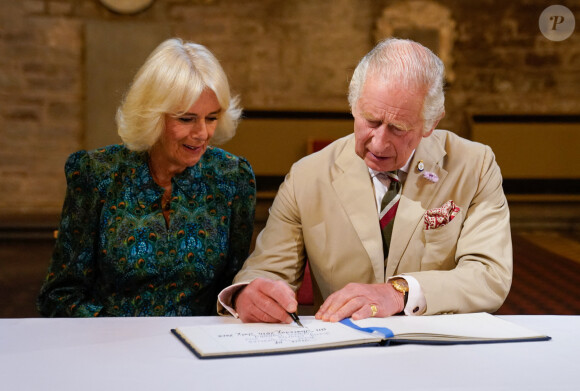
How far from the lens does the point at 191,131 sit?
2.23 meters

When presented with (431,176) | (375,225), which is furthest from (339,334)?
(431,176)

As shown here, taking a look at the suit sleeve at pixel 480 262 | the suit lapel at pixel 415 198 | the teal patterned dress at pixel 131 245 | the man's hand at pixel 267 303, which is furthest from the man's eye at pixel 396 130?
the teal patterned dress at pixel 131 245

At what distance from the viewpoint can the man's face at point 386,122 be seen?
1.91 m

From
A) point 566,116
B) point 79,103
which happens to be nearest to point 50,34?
point 79,103

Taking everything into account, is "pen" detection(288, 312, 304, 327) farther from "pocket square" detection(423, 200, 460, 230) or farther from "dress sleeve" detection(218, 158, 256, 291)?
"dress sleeve" detection(218, 158, 256, 291)

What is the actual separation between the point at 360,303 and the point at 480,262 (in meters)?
0.47

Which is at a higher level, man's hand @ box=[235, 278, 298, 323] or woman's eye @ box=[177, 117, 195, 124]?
woman's eye @ box=[177, 117, 195, 124]

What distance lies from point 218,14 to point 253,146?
1.54 m

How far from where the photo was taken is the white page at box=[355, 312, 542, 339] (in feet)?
5.15

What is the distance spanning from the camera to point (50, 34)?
7.64m

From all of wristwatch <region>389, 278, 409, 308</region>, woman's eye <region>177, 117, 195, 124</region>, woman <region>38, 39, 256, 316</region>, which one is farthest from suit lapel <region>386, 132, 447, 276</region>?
woman's eye <region>177, 117, 195, 124</region>

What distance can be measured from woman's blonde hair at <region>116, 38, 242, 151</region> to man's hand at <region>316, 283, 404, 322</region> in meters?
0.86

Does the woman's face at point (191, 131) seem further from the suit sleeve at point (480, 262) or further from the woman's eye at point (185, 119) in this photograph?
the suit sleeve at point (480, 262)

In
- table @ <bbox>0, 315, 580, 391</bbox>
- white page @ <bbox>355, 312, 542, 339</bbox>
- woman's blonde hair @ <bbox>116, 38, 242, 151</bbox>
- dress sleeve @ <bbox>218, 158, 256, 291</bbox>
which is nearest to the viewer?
table @ <bbox>0, 315, 580, 391</bbox>
